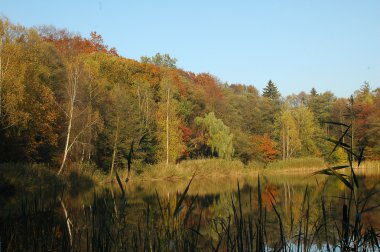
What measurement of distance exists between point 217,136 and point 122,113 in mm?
10616

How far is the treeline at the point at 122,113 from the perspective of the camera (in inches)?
824

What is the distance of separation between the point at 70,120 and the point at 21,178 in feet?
24.8

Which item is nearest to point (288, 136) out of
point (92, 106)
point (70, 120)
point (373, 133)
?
point (373, 133)

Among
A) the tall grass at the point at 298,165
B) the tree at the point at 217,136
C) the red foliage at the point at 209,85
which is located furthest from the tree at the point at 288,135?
the tree at the point at 217,136

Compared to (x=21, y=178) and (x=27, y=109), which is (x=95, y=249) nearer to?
(x=21, y=178)

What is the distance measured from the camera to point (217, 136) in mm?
36469

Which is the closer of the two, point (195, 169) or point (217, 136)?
point (195, 169)

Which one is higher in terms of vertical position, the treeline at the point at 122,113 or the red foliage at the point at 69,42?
the red foliage at the point at 69,42

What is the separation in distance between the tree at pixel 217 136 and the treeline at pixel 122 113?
0.09 m

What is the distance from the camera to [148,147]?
3256 centimetres

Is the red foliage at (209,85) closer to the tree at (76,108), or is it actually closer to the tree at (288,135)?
the tree at (288,135)

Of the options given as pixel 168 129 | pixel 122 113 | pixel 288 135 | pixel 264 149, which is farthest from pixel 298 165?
pixel 122 113

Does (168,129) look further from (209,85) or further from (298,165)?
(209,85)

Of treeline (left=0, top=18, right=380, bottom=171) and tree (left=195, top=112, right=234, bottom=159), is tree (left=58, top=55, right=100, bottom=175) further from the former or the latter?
tree (left=195, top=112, right=234, bottom=159)
